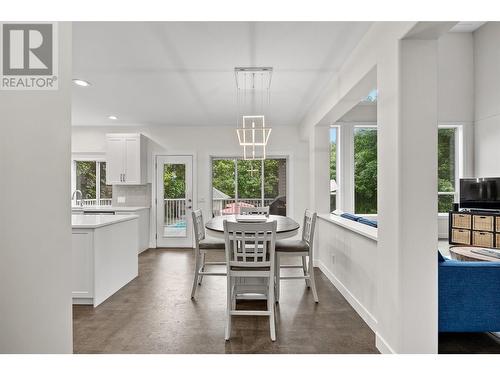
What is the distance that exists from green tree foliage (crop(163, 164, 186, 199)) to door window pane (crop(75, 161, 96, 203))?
1.53m

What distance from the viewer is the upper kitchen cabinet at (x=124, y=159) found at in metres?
6.24

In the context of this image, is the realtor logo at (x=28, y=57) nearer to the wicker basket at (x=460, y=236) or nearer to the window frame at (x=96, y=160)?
the window frame at (x=96, y=160)

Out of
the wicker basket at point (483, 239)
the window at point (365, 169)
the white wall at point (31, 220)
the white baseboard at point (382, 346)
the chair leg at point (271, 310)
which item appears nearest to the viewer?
the white wall at point (31, 220)

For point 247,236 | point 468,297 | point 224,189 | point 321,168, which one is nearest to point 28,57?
point 247,236

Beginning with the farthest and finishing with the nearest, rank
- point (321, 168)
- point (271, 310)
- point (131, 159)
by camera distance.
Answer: point (131, 159), point (321, 168), point (271, 310)

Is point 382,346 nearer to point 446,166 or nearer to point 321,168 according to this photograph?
point 321,168

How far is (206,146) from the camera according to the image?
6.67m

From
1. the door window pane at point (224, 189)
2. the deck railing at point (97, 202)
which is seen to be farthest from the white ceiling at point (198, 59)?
the deck railing at point (97, 202)

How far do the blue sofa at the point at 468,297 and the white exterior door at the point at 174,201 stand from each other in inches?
200

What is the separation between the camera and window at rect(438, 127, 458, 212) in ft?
20.9

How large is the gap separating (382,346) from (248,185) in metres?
4.76

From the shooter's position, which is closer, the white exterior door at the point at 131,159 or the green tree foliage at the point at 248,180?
the white exterior door at the point at 131,159

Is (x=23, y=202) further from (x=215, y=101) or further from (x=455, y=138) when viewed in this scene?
(x=455, y=138)
